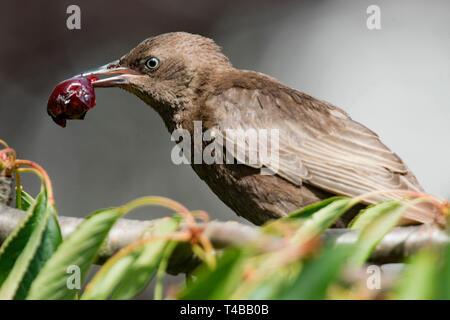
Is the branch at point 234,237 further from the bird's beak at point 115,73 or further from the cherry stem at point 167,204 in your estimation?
the bird's beak at point 115,73

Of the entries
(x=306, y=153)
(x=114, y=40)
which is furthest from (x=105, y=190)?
(x=306, y=153)

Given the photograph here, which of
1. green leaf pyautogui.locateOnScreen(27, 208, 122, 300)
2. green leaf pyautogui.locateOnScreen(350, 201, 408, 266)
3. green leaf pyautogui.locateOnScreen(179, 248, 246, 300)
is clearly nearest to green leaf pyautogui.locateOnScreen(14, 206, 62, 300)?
green leaf pyautogui.locateOnScreen(27, 208, 122, 300)

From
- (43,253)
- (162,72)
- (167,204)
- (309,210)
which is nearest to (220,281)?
(167,204)

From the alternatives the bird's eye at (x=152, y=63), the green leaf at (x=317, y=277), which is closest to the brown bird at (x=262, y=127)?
the bird's eye at (x=152, y=63)

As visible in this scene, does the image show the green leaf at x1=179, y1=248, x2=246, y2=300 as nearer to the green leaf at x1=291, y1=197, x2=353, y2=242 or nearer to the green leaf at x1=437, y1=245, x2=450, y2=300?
the green leaf at x1=291, y1=197, x2=353, y2=242

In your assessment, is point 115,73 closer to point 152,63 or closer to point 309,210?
point 152,63
